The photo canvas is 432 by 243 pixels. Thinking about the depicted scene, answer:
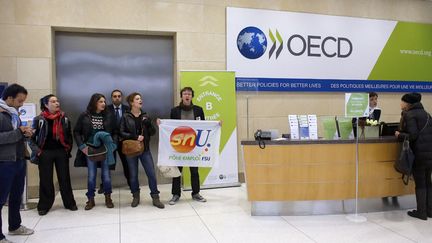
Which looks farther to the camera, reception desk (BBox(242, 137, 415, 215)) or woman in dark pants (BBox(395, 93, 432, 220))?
reception desk (BBox(242, 137, 415, 215))

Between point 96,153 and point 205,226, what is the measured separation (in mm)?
1698

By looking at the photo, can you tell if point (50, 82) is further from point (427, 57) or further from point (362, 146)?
point (427, 57)

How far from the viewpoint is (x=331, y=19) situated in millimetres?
6219

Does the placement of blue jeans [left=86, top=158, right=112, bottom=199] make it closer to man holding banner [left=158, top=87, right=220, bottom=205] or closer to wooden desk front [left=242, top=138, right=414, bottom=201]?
man holding banner [left=158, top=87, right=220, bottom=205]

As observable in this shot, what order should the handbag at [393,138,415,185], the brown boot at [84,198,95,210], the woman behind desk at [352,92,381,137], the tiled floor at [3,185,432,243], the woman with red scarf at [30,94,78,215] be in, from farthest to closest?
1. the brown boot at [84,198,95,210]
2. the woman behind desk at [352,92,381,137]
3. the woman with red scarf at [30,94,78,215]
4. the handbag at [393,138,415,185]
5. the tiled floor at [3,185,432,243]

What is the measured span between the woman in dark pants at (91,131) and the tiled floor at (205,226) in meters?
0.30

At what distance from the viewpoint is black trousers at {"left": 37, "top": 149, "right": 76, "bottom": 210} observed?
163 inches

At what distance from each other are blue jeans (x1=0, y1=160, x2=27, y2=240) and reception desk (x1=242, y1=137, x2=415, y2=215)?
94.6 inches

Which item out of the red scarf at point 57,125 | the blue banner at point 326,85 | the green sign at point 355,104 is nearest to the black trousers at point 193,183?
the red scarf at point 57,125

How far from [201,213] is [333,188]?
166 centimetres

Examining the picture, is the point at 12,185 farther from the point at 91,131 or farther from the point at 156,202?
the point at 156,202

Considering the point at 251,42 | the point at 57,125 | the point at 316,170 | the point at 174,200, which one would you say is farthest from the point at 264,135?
the point at 57,125

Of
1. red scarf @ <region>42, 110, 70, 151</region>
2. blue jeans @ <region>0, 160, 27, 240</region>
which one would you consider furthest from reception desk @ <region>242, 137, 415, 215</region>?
blue jeans @ <region>0, 160, 27, 240</region>

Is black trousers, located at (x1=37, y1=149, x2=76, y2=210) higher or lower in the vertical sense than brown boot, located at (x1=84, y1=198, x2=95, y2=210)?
higher
